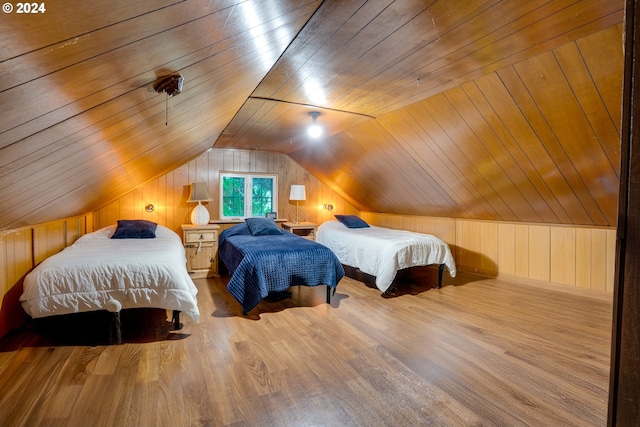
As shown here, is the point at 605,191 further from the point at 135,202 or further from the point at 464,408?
the point at 135,202

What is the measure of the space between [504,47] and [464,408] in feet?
6.71

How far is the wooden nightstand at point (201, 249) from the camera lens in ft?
14.3

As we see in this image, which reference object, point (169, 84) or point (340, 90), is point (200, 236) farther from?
point (169, 84)

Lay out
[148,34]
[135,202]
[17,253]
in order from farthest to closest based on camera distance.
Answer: [135,202], [17,253], [148,34]

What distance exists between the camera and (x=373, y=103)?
3.01 metres

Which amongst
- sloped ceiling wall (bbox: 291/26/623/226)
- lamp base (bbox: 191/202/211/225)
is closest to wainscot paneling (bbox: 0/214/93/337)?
lamp base (bbox: 191/202/211/225)

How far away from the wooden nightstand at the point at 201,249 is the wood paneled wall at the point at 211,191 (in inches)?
23.4

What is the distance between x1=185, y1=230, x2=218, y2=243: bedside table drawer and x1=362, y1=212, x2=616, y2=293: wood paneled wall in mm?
3222

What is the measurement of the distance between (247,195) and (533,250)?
13.5ft

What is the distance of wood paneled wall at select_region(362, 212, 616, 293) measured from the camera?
135 inches

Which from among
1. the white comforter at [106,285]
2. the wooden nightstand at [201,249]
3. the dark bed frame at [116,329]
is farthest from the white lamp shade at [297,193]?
the dark bed frame at [116,329]

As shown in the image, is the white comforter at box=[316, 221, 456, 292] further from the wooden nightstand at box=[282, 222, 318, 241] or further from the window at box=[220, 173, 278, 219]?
the window at box=[220, 173, 278, 219]

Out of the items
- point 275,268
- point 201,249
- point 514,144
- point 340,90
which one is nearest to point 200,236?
point 201,249

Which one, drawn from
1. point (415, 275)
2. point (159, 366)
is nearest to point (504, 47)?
point (159, 366)
